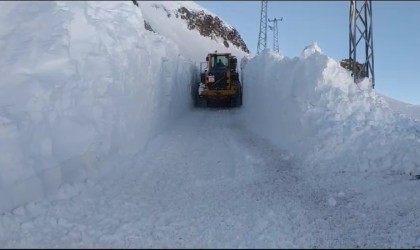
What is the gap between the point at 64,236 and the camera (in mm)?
6066

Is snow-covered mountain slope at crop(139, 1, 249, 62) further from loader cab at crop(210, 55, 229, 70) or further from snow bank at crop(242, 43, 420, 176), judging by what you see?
snow bank at crop(242, 43, 420, 176)

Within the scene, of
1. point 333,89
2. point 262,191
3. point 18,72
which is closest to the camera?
point 262,191

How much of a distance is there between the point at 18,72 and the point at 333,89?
7.30 meters

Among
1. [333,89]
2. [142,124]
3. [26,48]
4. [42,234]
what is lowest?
[42,234]

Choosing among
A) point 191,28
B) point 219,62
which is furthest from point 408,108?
point 191,28

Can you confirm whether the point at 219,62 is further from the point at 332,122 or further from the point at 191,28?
the point at 191,28

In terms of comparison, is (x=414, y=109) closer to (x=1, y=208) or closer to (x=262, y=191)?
(x=262, y=191)

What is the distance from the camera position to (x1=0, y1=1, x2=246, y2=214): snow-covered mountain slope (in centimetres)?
752

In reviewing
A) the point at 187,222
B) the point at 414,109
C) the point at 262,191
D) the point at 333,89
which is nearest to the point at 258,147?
the point at 333,89


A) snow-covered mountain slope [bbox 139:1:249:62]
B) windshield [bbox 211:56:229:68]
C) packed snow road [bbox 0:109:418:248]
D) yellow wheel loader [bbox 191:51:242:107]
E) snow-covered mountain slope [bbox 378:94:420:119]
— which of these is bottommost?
packed snow road [bbox 0:109:418:248]

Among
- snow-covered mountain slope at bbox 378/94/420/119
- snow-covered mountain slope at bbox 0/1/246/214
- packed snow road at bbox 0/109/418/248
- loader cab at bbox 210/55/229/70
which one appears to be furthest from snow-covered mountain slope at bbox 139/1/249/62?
packed snow road at bbox 0/109/418/248

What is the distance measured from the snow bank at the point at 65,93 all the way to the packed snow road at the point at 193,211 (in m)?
0.49

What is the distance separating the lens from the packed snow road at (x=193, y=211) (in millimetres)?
Result: 5930

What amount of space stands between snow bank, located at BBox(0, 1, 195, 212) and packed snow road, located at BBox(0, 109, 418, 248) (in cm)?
49
